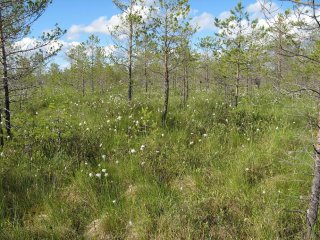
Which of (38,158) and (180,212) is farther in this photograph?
(38,158)

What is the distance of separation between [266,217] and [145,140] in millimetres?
3847

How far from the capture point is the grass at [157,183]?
3955 millimetres

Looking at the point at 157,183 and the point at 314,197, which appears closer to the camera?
the point at 314,197

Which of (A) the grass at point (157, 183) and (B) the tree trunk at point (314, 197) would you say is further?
(A) the grass at point (157, 183)

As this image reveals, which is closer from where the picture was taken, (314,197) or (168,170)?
(314,197)

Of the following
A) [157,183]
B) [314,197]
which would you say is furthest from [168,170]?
[314,197]

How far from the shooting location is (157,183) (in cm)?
521

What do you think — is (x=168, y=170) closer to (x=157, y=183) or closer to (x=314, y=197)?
(x=157, y=183)

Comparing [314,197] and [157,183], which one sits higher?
[314,197]

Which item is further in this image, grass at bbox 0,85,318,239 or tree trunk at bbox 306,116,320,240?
A: grass at bbox 0,85,318,239

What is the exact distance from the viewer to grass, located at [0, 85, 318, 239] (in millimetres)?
3955

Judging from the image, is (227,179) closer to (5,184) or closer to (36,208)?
(36,208)

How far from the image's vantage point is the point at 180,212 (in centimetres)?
418

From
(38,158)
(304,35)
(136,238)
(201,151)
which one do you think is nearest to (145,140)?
(201,151)
